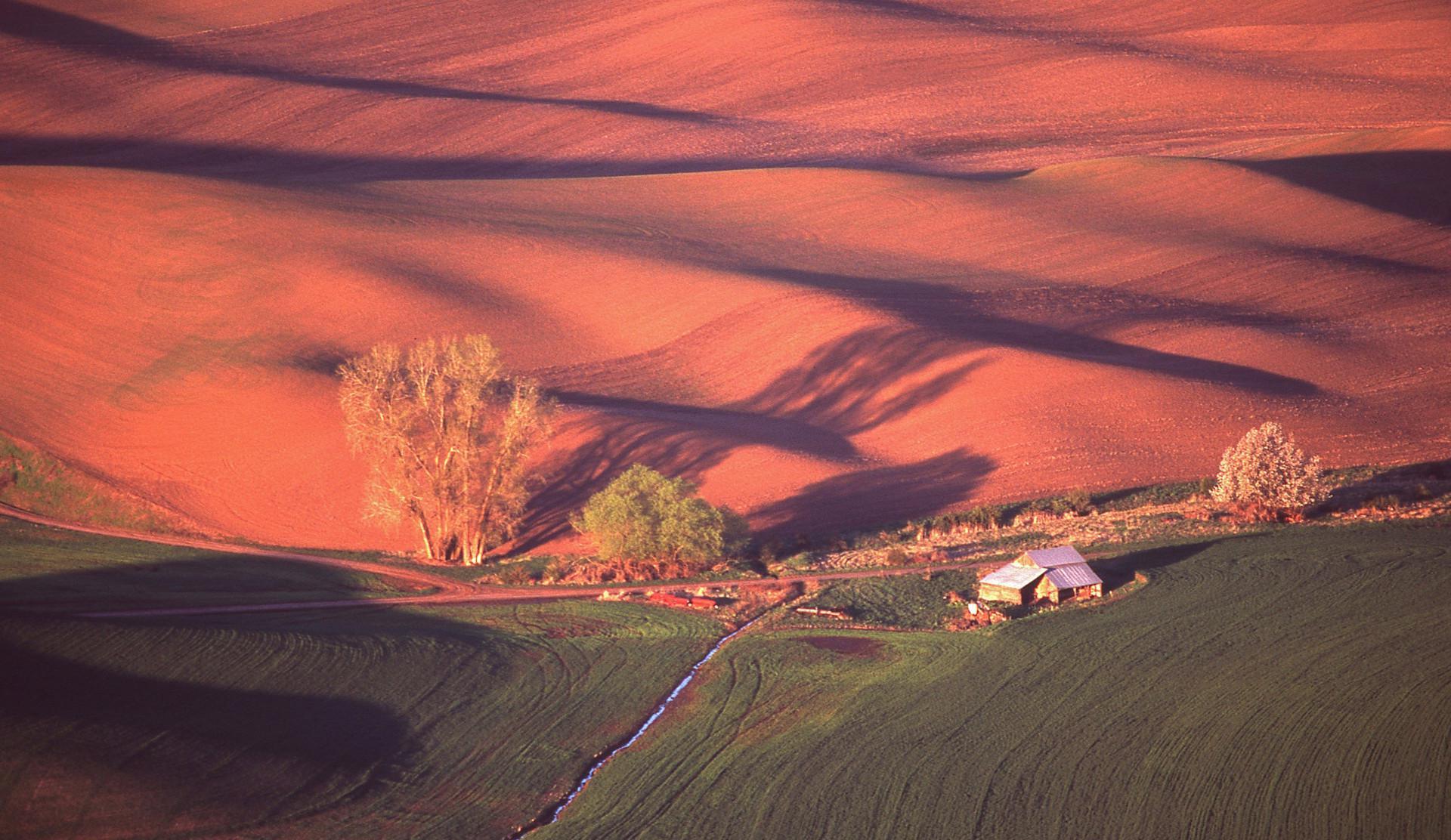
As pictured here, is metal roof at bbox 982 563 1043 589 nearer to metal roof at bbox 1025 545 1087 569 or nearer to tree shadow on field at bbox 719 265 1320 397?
metal roof at bbox 1025 545 1087 569

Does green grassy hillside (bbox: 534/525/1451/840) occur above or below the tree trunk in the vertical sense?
below

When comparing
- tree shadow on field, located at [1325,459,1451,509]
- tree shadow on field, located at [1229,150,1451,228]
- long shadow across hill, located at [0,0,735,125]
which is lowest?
tree shadow on field, located at [1325,459,1451,509]

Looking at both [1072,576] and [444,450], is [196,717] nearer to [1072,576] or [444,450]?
[444,450]

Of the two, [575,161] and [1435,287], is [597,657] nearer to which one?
[1435,287]

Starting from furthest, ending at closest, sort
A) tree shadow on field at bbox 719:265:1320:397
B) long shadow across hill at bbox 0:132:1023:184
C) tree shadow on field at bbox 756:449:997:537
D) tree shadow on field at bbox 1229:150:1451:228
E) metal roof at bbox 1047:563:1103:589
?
long shadow across hill at bbox 0:132:1023:184, tree shadow on field at bbox 1229:150:1451:228, tree shadow on field at bbox 719:265:1320:397, tree shadow on field at bbox 756:449:997:537, metal roof at bbox 1047:563:1103:589

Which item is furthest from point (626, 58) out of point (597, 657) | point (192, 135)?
point (597, 657)

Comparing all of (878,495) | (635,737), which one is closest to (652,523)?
(878,495)

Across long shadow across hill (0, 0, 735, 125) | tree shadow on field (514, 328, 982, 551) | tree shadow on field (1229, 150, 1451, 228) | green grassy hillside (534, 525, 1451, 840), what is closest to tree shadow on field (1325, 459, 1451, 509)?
green grassy hillside (534, 525, 1451, 840)

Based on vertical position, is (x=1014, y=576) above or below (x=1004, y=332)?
below
